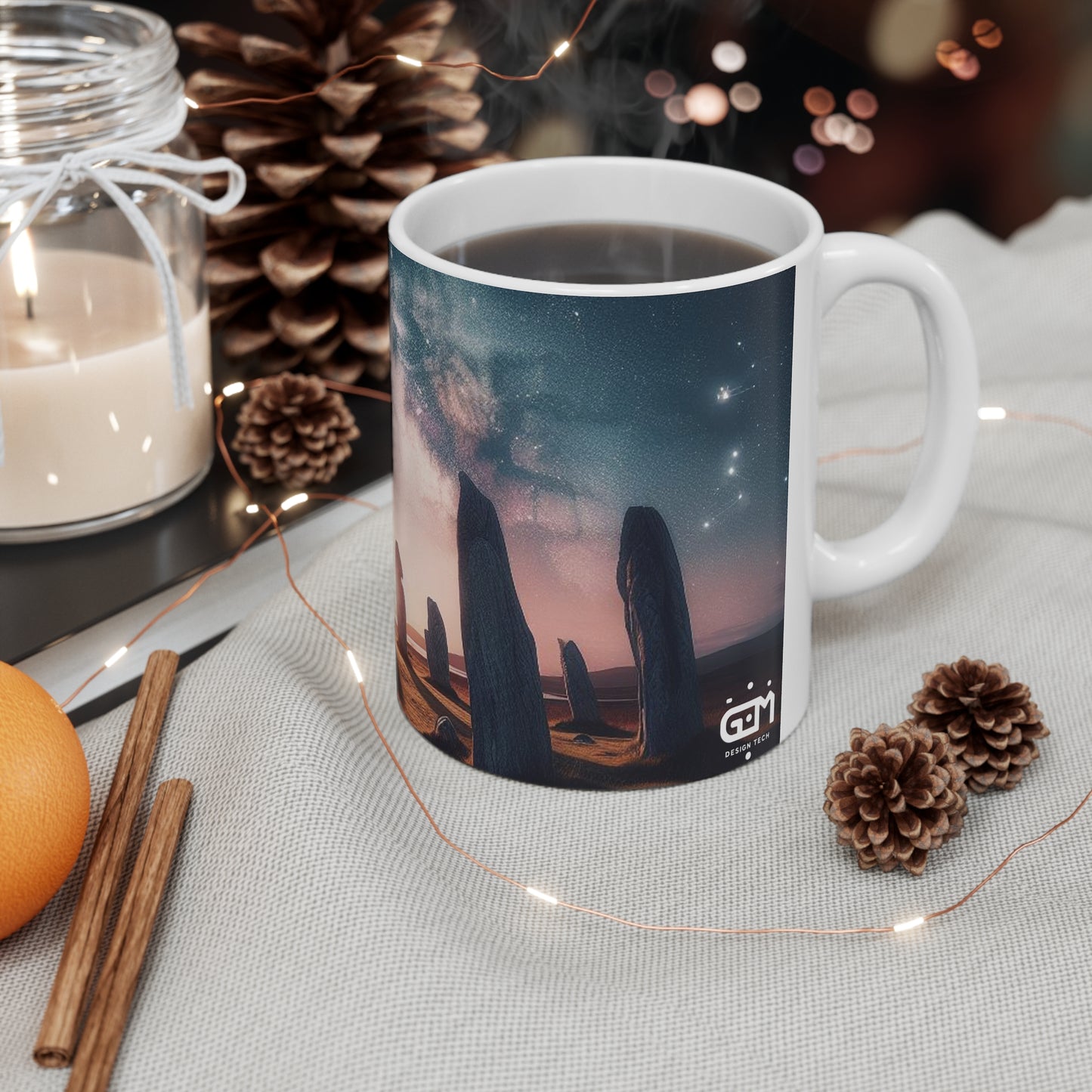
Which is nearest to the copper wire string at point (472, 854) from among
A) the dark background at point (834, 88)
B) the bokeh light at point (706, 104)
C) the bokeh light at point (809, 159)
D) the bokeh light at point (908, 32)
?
the dark background at point (834, 88)

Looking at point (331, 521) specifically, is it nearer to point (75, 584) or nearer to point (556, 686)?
point (75, 584)

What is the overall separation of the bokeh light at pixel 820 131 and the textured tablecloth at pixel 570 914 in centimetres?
55

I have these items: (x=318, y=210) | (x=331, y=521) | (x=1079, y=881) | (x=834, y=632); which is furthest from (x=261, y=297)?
(x=1079, y=881)

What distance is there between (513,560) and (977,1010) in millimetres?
216

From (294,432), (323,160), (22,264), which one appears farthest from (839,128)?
(22,264)

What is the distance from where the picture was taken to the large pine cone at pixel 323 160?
77 centimetres

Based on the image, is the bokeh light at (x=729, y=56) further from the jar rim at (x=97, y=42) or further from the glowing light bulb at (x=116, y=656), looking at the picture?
the glowing light bulb at (x=116, y=656)

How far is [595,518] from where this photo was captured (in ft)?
Result: 1.53

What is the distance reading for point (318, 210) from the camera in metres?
0.82

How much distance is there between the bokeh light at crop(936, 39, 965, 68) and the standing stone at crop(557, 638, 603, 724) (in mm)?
843

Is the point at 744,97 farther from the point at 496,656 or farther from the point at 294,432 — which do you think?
the point at 496,656

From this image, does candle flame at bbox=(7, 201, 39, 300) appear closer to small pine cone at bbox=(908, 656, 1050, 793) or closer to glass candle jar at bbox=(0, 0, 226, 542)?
glass candle jar at bbox=(0, 0, 226, 542)

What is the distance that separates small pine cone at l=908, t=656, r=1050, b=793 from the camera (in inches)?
20.6

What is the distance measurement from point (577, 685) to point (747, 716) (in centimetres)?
8
